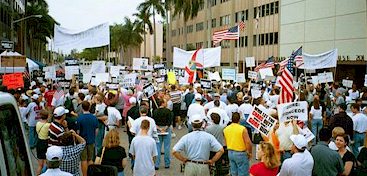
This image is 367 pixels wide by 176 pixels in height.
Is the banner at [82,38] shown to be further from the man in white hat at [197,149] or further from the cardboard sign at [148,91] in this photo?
the man in white hat at [197,149]

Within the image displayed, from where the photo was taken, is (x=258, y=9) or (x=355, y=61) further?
(x=258, y=9)

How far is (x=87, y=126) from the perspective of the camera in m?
10.6

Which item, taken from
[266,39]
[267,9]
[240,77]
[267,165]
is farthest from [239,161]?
[267,9]

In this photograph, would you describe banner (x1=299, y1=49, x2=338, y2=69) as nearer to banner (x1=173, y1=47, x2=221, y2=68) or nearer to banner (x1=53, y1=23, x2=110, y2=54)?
banner (x1=173, y1=47, x2=221, y2=68)

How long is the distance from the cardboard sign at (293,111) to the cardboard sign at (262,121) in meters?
0.53

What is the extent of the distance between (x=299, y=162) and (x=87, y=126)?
5.12 m

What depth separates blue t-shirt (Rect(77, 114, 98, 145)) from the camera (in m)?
10.6

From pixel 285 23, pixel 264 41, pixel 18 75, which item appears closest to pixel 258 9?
pixel 264 41

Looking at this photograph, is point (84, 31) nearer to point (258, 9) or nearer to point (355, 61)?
point (355, 61)

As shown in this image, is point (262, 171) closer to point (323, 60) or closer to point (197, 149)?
point (197, 149)

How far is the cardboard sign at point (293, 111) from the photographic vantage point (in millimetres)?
9219

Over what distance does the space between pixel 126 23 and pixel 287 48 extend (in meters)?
65.8

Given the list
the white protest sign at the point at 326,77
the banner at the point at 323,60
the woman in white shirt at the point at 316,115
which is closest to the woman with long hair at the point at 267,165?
the woman in white shirt at the point at 316,115

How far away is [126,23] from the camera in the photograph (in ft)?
359
